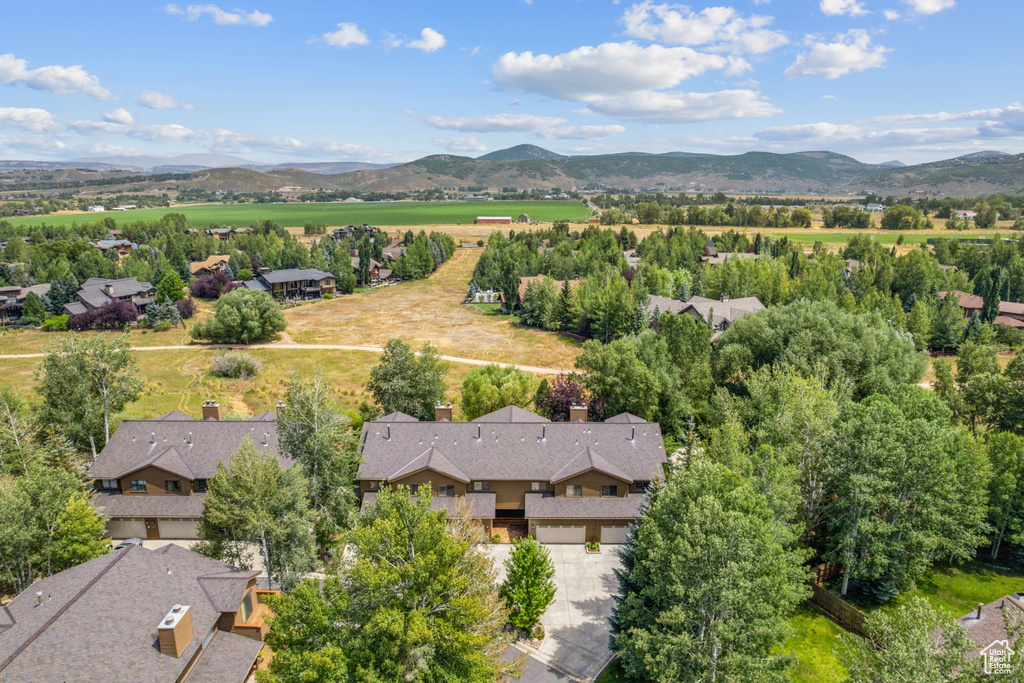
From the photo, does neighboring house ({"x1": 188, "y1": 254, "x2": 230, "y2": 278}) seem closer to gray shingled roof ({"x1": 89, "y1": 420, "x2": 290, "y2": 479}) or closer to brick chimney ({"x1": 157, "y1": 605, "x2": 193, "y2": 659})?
gray shingled roof ({"x1": 89, "y1": 420, "x2": 290, "y2": 479})

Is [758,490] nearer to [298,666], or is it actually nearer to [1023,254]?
[298,666]

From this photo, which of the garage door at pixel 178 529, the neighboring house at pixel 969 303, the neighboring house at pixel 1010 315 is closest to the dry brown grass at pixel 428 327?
the garage door at pixel 178 529

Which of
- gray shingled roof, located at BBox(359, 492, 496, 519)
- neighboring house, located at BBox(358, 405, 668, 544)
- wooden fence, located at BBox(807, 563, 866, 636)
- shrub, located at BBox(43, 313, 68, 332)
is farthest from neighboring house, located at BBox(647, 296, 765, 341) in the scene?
shrub, located at BBox(43, 313, 68, 332)

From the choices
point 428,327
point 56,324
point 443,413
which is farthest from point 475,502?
point 56,324

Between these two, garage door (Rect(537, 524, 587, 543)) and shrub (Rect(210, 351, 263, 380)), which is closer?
garage door (Rect(537, 524, 587, 543))

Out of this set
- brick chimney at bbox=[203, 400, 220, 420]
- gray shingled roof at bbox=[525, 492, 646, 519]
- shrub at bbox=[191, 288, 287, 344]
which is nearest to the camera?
gray shingled roof at bbox=[525, 492, 646, 519]

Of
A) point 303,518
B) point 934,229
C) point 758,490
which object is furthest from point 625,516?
point 934,229

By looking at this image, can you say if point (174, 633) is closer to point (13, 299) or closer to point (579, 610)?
point (579, 610)
